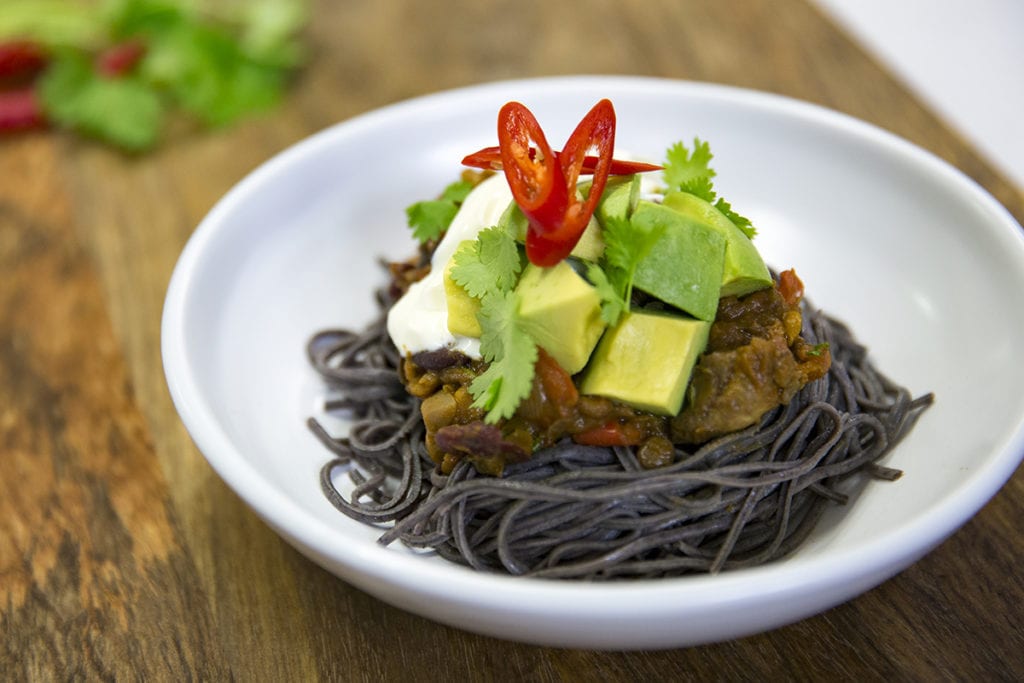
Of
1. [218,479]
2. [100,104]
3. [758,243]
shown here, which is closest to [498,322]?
[218,479]

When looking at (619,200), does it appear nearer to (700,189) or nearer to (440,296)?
(700,189)

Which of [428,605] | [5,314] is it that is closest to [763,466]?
[428,605]

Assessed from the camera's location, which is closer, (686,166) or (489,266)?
(489,266)

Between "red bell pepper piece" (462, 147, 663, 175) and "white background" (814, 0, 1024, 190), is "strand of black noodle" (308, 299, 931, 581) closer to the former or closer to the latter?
"red bell pepper piece" (462, 147, 663, 175)

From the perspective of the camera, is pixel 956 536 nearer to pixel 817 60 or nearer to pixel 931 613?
pixel 931 613

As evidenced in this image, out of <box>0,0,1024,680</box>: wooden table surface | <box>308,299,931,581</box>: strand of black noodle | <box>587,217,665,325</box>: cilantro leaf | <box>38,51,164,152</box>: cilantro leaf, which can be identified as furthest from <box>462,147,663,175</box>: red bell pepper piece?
<box>38,51,164,152</box>: cilantro leaf

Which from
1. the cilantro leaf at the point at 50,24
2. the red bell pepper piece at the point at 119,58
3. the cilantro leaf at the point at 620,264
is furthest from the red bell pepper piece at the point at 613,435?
the cilantro leaf at the point at 50,24
